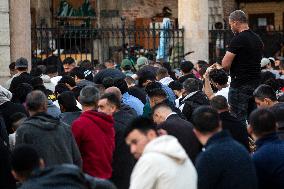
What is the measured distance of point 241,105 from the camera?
40.1 feet

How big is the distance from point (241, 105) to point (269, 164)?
14.5ft

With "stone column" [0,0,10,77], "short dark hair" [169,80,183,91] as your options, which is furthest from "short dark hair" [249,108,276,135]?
"stone column" [0,0,10,77]

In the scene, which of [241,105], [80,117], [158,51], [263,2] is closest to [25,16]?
[158,51]

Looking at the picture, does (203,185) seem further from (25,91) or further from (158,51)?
(158,51)

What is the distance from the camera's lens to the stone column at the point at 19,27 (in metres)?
18.8

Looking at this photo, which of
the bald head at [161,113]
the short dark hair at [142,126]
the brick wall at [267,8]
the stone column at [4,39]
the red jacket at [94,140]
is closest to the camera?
the short dark hair at [142,126]

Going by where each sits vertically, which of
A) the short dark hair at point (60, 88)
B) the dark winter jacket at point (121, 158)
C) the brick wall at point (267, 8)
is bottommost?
the dark winter jacket at point (121, 158)

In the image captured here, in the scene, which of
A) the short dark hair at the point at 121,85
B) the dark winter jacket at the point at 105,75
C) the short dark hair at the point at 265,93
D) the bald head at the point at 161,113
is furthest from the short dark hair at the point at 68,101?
the dark winter jacket at the point at 105,75

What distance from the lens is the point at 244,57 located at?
12.3m

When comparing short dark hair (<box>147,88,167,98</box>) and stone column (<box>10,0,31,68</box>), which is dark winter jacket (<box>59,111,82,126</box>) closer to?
short dark hair (<box>147,88,167,98</box>)

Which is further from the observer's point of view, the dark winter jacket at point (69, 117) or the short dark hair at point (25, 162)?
the dark winter jacket at point (69, 117)

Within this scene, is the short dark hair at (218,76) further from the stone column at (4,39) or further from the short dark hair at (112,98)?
the stone column at (4,39)

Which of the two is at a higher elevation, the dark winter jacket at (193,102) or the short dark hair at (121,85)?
the short dark hair at (121,85)

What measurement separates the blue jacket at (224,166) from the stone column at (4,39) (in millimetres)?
11656
